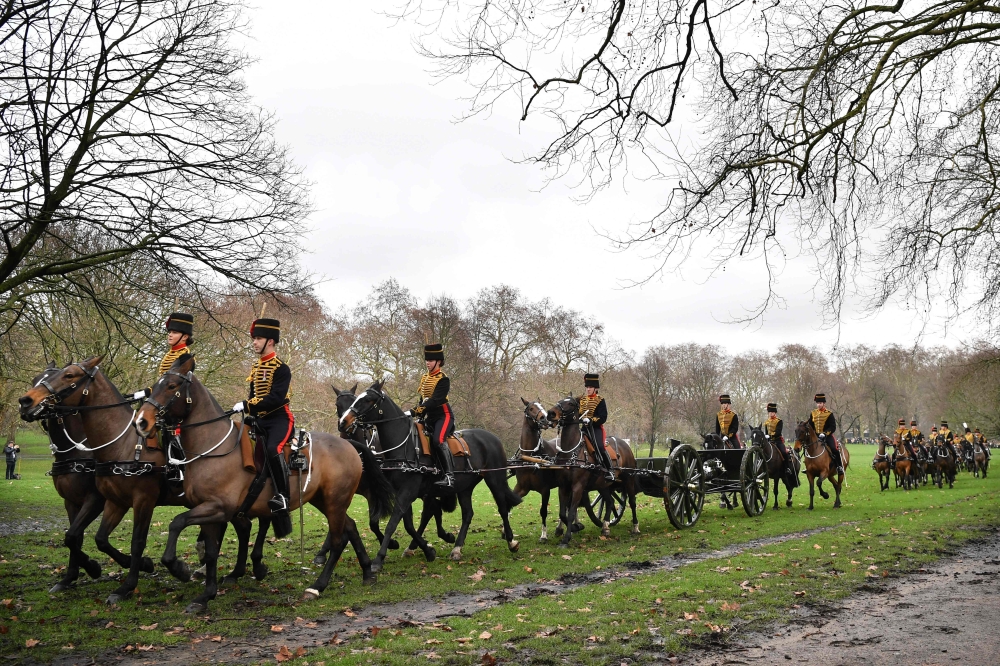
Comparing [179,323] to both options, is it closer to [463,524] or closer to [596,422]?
[463,524]

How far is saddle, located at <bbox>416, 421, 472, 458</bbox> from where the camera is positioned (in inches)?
417

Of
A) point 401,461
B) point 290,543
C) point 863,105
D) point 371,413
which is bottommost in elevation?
point 290,543

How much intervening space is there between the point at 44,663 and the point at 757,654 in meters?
5.06

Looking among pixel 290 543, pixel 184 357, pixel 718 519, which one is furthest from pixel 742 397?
pixel 184 357

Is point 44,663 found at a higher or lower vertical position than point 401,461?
lower

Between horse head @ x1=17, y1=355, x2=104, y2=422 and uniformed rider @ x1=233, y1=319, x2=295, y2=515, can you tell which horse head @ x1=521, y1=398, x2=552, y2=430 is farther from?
horse head @ x1=17, y1=355, x2=104, y2=422

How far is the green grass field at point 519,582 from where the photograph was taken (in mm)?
5945

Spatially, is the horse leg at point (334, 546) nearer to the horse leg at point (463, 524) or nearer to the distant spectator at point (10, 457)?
the horse leg at point (463, 524)

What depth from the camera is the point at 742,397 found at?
7388 cm

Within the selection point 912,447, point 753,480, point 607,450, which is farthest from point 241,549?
point 912,447

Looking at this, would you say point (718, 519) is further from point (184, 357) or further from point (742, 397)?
point (742, 397)

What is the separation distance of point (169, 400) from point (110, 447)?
1299mm

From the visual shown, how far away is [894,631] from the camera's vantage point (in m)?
6.21

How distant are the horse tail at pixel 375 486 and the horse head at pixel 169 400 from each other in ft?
8.38
